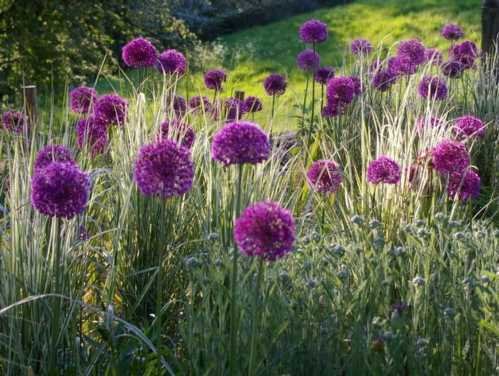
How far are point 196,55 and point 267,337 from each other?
38.6ft

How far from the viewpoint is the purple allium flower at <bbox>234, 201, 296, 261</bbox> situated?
180 centimetres

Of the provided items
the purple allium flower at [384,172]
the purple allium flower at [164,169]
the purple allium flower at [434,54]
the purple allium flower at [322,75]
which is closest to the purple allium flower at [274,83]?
the purple allium flower at [322,75]

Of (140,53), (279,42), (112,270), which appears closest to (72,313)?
(112,270)

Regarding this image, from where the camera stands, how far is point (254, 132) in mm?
2010

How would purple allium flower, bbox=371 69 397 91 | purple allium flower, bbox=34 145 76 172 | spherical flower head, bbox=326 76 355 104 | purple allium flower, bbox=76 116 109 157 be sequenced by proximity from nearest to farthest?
purple allium flower, bbox=34 145 76 172 → purple allium flower, bbox=76 116 109 157 → spherical flower head, bbox=326 76 355 104 → purple allium flower, bbox=371 69 397 91

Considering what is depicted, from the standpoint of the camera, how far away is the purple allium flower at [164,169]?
6.88 feet

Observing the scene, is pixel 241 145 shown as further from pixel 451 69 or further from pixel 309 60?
pixel 451 69

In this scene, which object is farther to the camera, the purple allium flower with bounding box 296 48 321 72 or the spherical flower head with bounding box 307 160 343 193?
the purple allium flower with bounding box 296 48 321 72

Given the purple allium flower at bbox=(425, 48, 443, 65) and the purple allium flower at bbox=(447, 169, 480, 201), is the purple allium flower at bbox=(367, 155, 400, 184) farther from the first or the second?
the purple allium flower at bbox=(425, 48, 443, 65)

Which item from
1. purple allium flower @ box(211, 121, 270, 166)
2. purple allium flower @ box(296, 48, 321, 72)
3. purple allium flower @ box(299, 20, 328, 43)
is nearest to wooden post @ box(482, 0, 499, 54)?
purple allium flower @ box(296, 48, 321, 72)

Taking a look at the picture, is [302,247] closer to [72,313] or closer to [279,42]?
[72,313]

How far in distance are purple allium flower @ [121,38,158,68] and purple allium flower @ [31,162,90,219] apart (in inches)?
84.2

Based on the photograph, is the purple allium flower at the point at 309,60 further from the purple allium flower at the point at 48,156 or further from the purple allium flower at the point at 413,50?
the purple allium flower at the point at 48,156

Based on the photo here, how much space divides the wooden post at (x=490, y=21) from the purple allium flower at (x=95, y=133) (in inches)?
159
